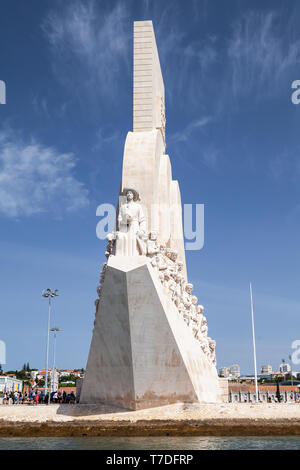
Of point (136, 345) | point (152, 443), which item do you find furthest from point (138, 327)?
point (152, 443)

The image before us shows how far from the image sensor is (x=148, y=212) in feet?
52.0

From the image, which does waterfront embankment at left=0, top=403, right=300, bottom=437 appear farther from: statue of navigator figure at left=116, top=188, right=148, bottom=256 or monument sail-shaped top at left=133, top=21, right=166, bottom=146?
monument sail-shaped top at left=133, top=21, right=166, bottom=146

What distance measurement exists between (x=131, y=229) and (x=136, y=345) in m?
2.99

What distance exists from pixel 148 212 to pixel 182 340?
154 inches

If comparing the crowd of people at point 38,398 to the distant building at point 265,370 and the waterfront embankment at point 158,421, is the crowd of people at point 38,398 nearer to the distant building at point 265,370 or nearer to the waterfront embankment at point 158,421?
the waterfront embankment at point 158,421

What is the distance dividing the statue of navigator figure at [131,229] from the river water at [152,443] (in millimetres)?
4599

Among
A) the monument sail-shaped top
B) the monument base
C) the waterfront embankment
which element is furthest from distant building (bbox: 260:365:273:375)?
the waterfront embankment

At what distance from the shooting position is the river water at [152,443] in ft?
31.6

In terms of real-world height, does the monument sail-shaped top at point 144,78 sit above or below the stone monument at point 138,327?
above

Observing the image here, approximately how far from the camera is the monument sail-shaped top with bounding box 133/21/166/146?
1800cm

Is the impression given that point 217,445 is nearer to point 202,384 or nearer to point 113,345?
point 113,345

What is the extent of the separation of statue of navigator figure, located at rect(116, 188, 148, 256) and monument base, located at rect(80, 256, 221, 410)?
0.39 meters

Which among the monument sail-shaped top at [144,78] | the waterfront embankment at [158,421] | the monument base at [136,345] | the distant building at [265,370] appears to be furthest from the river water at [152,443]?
the distant building at [265,370]
